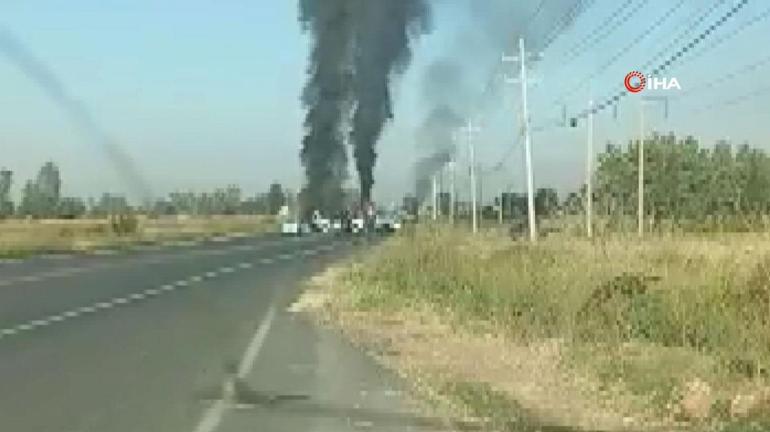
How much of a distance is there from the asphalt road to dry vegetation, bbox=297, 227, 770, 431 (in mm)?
920

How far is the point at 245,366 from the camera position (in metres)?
17.1

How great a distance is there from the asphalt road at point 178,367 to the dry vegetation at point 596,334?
3.02ft

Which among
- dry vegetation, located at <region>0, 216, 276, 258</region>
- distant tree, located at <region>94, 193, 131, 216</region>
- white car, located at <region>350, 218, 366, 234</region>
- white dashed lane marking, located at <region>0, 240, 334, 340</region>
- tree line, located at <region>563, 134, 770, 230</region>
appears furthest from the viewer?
→ white car, located at <region>350, 218, 366, 234</region>

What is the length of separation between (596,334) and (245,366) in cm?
505

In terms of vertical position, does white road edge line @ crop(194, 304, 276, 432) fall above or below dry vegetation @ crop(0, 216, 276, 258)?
below

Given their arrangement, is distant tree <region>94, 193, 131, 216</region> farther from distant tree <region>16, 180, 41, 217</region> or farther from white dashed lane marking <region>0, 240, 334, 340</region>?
white dashed lane marking <region>0, 240, 334, 340</region>

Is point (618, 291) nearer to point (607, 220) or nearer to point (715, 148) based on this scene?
point (607, 220)

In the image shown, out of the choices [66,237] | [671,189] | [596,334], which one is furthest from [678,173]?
[596,334]

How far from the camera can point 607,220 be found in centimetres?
2439

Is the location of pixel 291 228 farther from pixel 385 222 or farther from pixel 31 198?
pixel 31 198

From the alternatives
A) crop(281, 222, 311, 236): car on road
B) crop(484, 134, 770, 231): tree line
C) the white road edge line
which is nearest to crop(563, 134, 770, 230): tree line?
crop(484, 134, 770, 231): tree line

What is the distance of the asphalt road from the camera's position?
12305mm

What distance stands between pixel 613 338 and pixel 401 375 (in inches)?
136

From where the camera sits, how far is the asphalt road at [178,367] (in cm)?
1230
